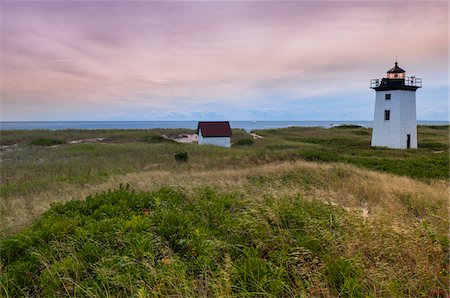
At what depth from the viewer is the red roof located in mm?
35000

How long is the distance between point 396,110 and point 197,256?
107 feet

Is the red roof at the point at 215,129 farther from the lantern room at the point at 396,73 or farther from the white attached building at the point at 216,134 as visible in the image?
the lantern room at the point at 396,73

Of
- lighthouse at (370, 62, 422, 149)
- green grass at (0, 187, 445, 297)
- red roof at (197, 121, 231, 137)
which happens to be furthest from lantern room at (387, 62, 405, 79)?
green grass at (0, 187, 445, 297)

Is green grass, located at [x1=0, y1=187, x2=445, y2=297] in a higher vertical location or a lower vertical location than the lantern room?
lower

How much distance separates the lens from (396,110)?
3053 centimetres

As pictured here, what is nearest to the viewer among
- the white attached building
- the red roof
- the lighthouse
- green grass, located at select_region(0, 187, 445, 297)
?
green grass, located at select_region(0, 187, 445, 297)

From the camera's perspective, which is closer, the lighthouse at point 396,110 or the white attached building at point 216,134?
the lighthouse at point 396,110

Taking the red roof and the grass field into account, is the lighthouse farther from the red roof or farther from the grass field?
the grass field

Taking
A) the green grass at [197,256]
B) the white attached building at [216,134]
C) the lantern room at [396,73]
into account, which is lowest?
the green grass at [197,256]

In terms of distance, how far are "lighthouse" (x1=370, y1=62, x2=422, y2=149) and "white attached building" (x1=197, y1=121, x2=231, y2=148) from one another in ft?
54.3

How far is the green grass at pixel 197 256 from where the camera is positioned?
3320mm

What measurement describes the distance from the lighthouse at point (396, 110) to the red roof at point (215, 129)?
16.7 m

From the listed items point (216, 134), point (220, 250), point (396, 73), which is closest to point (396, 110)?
point (396, 73)

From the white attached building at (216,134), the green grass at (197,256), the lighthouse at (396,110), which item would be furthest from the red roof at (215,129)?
the green grass at (197,256)
